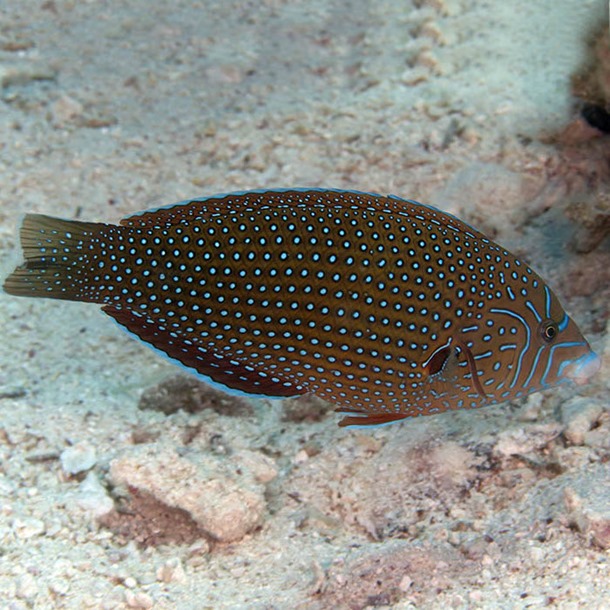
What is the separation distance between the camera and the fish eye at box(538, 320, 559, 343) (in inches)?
125

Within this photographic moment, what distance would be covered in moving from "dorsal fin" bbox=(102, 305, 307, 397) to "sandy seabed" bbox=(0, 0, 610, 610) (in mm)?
648

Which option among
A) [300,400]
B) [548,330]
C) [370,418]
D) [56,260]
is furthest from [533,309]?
[56,260]

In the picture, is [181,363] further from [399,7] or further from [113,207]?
[399,7]

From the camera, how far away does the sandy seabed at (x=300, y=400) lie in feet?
10.2

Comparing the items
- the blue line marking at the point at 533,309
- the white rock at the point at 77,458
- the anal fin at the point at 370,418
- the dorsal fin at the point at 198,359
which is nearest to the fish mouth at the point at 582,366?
the blue line marking at the point at 533,309

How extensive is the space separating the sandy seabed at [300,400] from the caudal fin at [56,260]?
0.50 ft

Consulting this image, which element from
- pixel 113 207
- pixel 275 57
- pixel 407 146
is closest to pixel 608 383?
pixel 407 146

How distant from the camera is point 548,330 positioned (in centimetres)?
318

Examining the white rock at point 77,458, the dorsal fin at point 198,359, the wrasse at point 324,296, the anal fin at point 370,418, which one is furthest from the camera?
the white rock at point 77,458

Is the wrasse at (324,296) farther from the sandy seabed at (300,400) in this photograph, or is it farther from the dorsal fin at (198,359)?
the sandy seabed at (300,400)

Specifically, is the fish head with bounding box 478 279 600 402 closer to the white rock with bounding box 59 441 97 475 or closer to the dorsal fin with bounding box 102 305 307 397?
the dorsal fin with bounding box 102 305 307 397

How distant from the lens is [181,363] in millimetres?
3109

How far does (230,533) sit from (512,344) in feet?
5.47

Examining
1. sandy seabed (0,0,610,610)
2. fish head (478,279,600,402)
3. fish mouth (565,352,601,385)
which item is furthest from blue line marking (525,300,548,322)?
sandy seabed (0,0,610,610)
